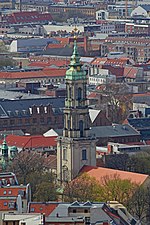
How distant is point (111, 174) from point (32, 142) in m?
16.3

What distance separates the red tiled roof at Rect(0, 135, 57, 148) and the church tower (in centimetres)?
1163

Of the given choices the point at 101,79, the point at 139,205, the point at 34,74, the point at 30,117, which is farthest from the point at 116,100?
the point at 139,205

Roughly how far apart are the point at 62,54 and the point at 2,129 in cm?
6021

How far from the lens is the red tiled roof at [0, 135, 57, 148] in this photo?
3654 inches

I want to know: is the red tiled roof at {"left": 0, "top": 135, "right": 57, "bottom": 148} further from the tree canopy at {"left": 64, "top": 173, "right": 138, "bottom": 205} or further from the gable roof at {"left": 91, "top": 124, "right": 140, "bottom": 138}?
the tree canopy at {"left": 64, "top": 173, "right": 138, "bottom": 205}

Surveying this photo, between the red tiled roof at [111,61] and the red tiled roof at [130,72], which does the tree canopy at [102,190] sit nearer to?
the red tiled roof at [130,72]

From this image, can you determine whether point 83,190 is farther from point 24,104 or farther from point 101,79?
point 101,79

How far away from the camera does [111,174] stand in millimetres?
77812

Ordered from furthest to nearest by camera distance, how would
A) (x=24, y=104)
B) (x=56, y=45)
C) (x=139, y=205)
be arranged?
(x=56, y=45) → (x=24, y=104) → (x=139, y=205)

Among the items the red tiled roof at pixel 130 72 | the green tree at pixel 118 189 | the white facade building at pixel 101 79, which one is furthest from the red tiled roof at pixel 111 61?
the green tree at pixel 118 189

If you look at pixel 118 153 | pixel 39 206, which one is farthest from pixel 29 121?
pixel 39 206

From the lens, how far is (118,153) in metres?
88.4

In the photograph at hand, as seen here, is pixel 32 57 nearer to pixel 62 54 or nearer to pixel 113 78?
pixel 62 54

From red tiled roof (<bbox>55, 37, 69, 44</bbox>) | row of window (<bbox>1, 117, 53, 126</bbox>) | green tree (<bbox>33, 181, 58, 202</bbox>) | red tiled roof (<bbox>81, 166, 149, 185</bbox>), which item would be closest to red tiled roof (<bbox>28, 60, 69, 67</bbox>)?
red tiled roof (<bbox>55, 37, 69, 44</bbox>)
